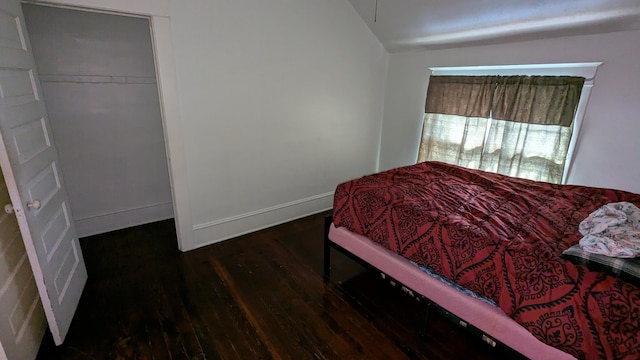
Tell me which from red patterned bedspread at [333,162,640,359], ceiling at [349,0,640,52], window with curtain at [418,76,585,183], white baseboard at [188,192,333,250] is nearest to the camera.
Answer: red patterned bedspread at [333,162,640,359]

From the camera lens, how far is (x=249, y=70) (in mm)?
2801

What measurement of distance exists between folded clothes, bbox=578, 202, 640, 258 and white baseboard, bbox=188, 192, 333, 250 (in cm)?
255

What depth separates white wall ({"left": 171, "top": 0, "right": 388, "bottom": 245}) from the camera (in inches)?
101

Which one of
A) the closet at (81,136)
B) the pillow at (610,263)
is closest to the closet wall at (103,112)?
the closet at (81,136)

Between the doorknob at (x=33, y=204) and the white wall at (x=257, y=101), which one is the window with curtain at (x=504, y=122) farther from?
the doorknob at (x=33, y=204)

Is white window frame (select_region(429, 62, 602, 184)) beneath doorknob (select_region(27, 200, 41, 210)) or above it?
above

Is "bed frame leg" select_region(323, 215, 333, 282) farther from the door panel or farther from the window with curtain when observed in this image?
the window with curtain

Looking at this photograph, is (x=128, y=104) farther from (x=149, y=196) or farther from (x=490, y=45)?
(x=490, y=45)

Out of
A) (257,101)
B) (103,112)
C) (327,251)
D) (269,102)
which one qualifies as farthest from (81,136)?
(327,251)

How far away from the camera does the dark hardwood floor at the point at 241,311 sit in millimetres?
1807

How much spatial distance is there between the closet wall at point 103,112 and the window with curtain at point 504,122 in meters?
3.23

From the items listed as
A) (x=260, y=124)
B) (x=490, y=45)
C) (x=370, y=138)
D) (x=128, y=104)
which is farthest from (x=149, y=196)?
(x=490, y=45)

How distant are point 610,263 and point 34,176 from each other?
2948 mm

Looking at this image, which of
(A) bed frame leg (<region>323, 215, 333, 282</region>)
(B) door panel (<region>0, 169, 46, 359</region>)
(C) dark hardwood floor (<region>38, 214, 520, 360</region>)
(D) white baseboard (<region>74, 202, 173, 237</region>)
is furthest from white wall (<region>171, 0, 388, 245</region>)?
(B) door panel (<region>0, 169, 46, 359</region>)
